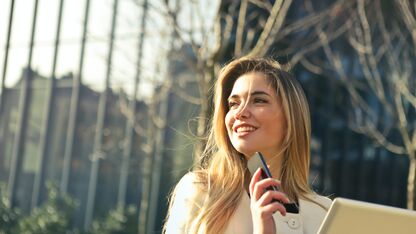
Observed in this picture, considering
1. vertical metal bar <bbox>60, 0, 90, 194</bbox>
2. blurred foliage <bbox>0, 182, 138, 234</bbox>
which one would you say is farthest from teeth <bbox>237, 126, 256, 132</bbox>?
vertical metal bar <bbox>60, 0, 90, 194</bbox>

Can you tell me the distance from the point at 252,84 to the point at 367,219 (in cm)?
103

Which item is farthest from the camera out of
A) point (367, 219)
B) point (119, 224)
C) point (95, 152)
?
point (95, 152)

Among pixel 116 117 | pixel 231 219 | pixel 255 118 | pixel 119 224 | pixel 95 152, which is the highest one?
pixel 116 117

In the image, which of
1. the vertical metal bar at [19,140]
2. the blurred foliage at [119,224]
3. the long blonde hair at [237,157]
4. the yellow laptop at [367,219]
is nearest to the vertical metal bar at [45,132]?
the vertical metal bar at [19,140]

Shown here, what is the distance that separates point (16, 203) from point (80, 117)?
191 cm

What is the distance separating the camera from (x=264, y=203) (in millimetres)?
2143

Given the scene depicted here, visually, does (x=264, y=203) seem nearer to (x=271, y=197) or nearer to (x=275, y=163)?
(x=271, y=197)

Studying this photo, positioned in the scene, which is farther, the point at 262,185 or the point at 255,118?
the point at 255,118

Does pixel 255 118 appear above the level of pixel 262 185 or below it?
above

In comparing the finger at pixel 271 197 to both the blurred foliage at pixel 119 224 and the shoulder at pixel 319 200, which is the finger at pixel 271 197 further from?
the blurred foliage at pixel 119 224

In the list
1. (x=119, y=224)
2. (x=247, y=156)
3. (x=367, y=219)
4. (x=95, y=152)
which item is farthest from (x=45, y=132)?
(x=367, y=219)

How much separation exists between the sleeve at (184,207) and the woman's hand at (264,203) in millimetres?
386

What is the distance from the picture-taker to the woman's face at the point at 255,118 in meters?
2.60

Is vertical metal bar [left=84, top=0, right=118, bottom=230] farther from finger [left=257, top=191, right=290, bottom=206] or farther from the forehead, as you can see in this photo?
finger [left=257, top=191, right=290, bottom=206]
